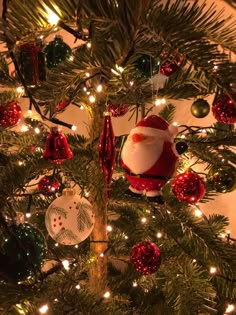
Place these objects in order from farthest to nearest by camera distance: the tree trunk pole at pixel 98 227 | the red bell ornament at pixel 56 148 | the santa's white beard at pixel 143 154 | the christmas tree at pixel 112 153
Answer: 1. the tree trunk pole at pixel 98 227
2. the red bell ornament at pixel 56 148
3. the santa's white beard at pixel 143 154
4. the christmas tree at pixel 112 153

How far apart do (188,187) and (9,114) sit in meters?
0.37

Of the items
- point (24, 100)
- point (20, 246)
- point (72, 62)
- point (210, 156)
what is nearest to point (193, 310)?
point (210, 156)

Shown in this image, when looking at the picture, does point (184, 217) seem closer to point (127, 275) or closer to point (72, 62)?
point (127, 275)

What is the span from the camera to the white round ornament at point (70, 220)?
2.15 feet

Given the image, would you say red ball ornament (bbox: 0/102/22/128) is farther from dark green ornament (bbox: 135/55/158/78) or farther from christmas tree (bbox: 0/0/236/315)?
dark green ornament (bbox: 135/55/158/78)

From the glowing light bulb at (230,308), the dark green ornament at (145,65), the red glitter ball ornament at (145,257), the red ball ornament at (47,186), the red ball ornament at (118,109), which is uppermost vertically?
the dark green ornament at (145,65)

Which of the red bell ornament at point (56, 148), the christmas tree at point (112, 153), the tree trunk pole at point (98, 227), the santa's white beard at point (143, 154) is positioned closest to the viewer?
the christmas tree at point (112, 153)

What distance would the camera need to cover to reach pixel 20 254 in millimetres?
525

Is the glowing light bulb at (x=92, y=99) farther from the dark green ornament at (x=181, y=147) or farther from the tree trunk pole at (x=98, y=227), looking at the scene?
the dark green ornament at (x=181, y=147)

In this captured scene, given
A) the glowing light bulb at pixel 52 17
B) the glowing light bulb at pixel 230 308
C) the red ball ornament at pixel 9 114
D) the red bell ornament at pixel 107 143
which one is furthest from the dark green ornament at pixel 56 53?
the glowing light bulb at pixel 230 308

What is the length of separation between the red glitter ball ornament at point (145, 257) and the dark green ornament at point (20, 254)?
0.21 meters

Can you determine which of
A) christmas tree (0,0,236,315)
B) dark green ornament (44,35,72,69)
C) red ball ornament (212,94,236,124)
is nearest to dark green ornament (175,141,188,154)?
christmas tree (0,0,236,315)

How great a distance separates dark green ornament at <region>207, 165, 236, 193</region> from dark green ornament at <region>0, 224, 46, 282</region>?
43 cm

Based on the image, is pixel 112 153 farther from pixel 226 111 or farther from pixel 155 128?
pixel 226 111
